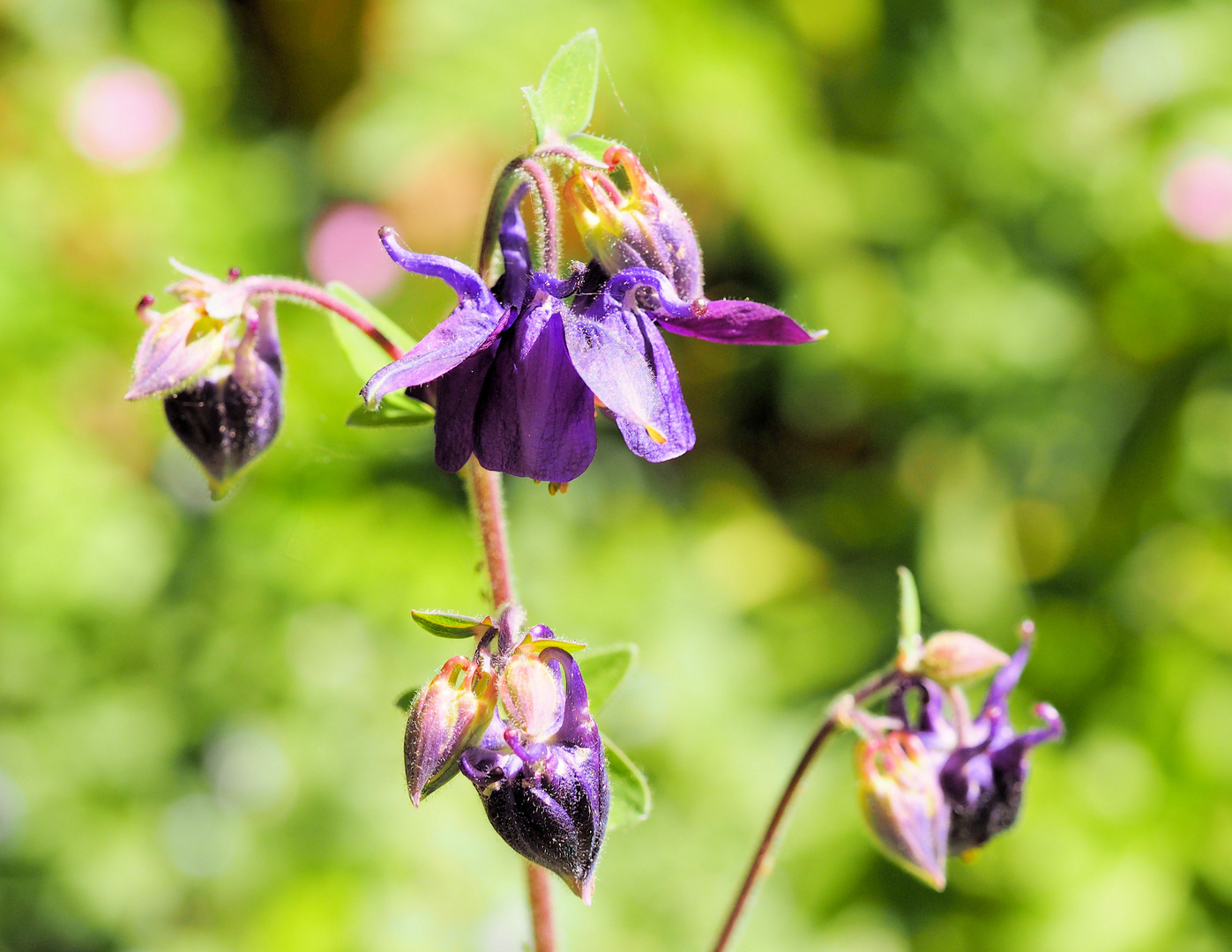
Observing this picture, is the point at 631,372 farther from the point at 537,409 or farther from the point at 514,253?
the point at 514,253

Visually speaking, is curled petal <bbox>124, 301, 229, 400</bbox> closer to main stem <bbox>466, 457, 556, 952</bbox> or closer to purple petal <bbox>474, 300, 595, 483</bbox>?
main stem <bbox>466, 457, 556, 952</bbox>

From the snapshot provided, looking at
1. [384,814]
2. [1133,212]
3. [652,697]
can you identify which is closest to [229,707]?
[384,814]

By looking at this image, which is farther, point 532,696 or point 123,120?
point 123,120

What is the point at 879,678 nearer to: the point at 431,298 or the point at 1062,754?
the point at 1062,754

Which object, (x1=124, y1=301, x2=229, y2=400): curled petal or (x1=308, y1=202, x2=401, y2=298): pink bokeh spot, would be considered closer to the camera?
(x1=124, y1=301, x2=229, y2=400): curled petal

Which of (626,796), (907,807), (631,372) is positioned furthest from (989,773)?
(631,372)

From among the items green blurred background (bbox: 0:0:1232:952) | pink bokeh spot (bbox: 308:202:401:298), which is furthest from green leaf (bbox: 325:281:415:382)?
pink bokeh spot (bbox: 308:202:401:298)
